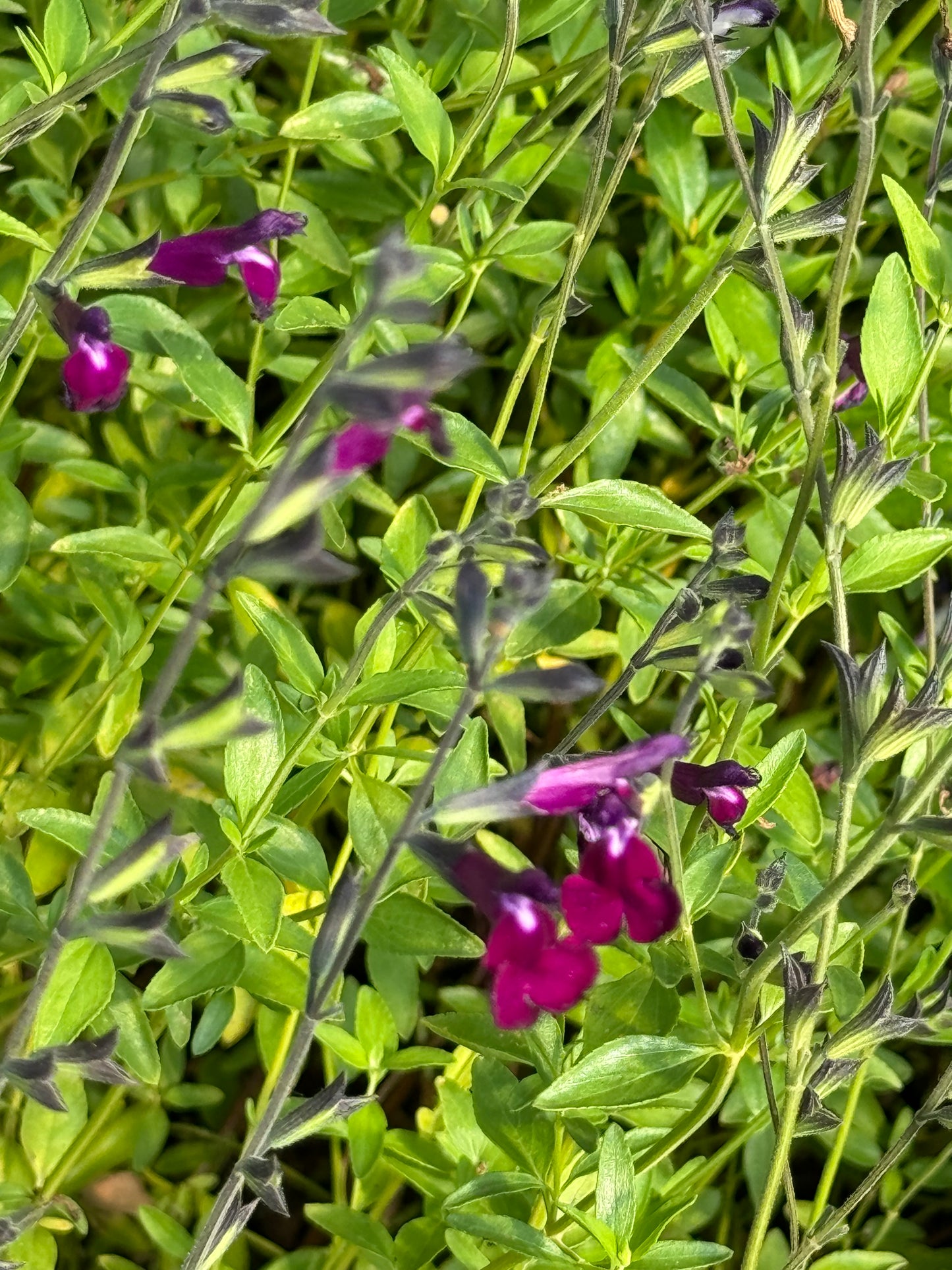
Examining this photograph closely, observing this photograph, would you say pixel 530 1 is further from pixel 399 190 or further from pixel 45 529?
pixel 45 529

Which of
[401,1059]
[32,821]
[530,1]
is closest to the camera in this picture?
[32,821]

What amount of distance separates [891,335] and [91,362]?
21.5 inches

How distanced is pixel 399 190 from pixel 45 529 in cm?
47

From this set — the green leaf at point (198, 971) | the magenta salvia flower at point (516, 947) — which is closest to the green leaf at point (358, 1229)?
the green leaf at point (198, 971)

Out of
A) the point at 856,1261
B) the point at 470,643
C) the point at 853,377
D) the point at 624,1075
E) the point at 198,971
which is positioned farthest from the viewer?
the point at 853,377

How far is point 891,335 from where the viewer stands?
976mm

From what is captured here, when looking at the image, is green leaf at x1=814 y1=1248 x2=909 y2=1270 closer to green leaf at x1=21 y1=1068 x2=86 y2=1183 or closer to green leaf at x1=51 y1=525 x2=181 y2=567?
green leaf at x1=21 y1=1068 x2=86 y2=1183

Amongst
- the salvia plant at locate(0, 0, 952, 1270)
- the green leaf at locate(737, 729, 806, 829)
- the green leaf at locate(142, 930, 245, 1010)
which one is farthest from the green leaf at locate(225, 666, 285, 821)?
the green leaf at locate(737, 729, 806, 829)

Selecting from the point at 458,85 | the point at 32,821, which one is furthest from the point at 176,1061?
the point at 458,85

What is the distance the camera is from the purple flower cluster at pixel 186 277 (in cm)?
91

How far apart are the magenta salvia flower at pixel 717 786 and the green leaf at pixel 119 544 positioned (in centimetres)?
43

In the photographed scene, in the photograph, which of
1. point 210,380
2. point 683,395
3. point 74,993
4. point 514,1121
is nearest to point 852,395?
point 683,395

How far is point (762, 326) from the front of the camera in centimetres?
133

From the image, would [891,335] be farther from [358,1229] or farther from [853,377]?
[358,1229]
